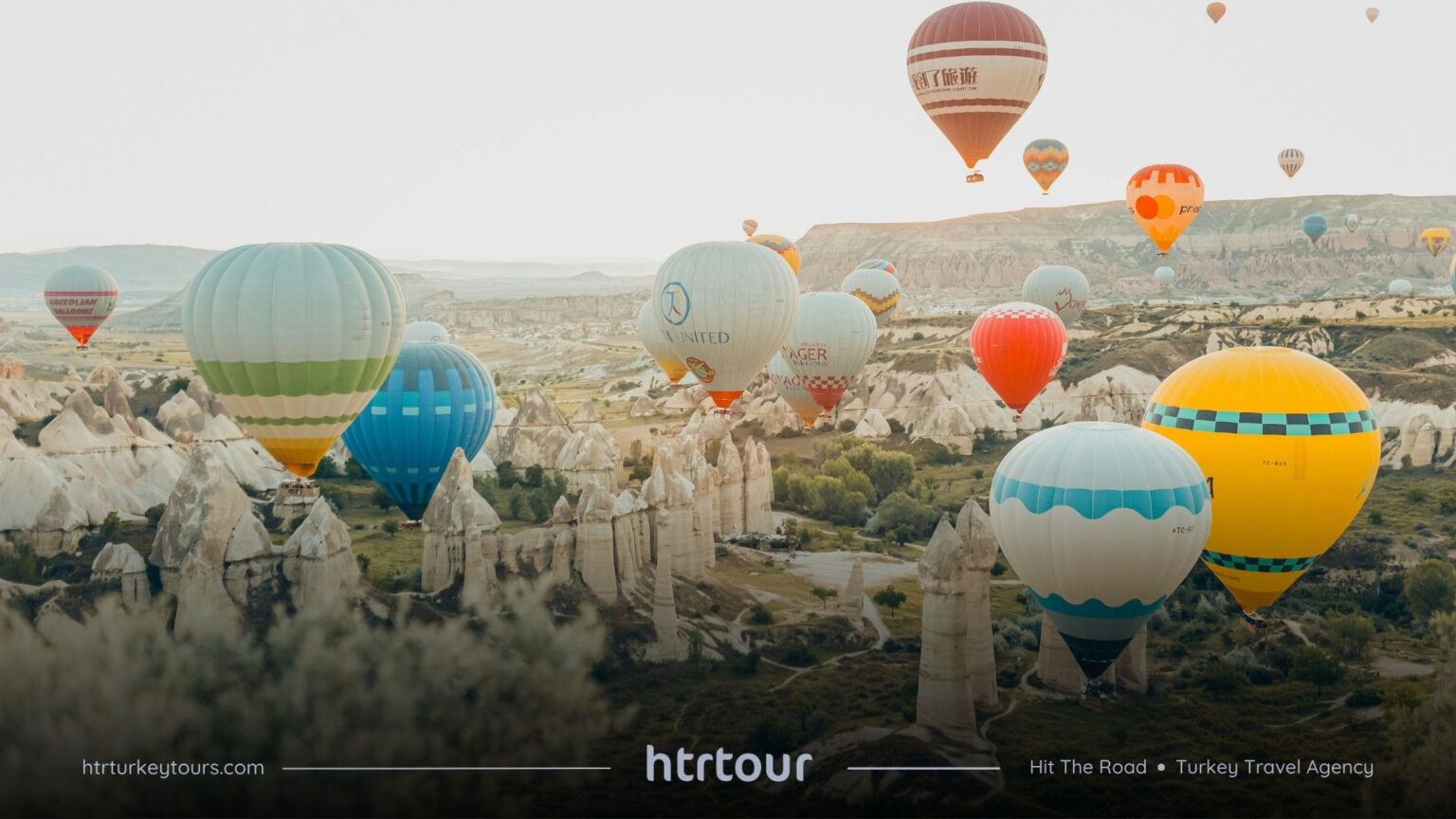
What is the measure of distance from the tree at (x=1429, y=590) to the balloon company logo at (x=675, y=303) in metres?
15.3

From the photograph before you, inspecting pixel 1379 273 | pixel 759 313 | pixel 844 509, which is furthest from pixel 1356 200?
pixel 759 313

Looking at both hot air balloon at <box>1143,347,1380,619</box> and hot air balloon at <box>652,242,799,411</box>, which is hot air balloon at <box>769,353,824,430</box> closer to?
hot air balloon at <box>652,242,799,411</box>

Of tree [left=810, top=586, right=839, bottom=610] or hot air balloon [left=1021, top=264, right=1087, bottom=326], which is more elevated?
hot air balloon [left=1021, top=264, right=1087, bottom=326]

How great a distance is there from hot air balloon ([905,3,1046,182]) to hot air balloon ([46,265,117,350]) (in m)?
42.2

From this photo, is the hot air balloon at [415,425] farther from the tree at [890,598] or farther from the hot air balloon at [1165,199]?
the hot air balloon at [1165,199]

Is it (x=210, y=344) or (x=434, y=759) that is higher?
(x=210, y=344)

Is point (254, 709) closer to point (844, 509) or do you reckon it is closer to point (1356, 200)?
point (844, 509)

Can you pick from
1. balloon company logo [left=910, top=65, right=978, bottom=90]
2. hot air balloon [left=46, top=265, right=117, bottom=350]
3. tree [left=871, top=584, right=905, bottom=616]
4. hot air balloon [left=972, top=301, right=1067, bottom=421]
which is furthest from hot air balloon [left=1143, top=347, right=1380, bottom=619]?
hot air balloon [left=46, top=265, right=117, bottom=350]

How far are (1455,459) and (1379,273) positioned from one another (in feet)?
343

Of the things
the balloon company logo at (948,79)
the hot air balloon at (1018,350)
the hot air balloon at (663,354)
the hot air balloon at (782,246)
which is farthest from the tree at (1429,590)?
the hot air balloon at (782,246)

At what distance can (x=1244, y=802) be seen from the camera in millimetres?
13969

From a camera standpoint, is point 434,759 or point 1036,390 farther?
point 1036,390

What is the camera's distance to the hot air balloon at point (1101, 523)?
16312mm

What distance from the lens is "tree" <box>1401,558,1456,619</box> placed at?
80.1 ft
